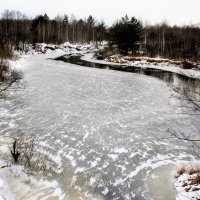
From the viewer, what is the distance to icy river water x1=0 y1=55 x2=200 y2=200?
6.55 m

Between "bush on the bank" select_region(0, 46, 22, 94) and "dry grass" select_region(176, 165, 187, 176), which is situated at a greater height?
"bush on the bank" select_region(0, 46, 22, 94)

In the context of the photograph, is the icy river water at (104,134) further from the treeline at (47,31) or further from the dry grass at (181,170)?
the treeline at (47,31)

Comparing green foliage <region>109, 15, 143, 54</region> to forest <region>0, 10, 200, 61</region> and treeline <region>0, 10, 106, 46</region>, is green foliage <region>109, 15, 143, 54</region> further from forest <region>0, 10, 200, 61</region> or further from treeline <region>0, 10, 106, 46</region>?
treeline <region>0, 10, 106, 46</region>

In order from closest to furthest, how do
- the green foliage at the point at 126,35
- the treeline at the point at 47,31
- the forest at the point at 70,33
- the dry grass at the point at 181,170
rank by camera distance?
the dry grass at the point at 181,170 → the green foliage at the point at 126,35 → the forest at the point at 70,33 → the treeline at the point at 47,31

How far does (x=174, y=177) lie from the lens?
694 cm

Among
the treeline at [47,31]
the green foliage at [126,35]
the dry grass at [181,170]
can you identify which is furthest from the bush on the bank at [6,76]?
the treeline at [47,31]

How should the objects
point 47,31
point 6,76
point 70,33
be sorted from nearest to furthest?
point 6,76 < point 47,31 < point 70,33

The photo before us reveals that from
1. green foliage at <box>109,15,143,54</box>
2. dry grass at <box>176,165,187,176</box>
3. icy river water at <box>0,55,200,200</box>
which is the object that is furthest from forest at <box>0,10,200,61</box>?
dry grass at <box>176,165,187,176</box>

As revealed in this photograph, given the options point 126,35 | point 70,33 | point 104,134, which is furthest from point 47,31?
point 104,134

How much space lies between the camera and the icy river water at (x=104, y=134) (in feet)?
21.5

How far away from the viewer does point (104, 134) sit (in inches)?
392

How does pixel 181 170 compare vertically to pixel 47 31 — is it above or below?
below

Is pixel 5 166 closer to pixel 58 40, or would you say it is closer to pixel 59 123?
pixel 59 123

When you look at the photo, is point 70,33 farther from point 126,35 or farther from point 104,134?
point 104,134
